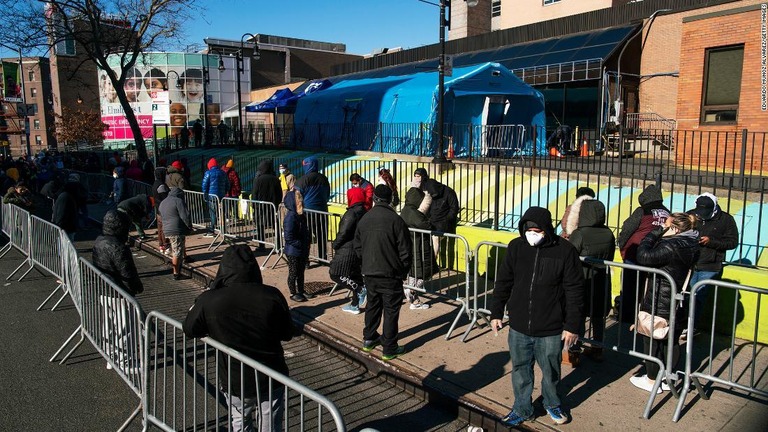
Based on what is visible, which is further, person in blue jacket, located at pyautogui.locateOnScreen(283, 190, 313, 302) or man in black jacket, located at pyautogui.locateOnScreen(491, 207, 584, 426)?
person in blue jacket, located at pyautogui.locateOnScreen(283, 190, 313, 302)

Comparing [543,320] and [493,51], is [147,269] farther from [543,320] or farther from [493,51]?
[493,51]

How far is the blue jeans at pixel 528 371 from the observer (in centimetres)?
433

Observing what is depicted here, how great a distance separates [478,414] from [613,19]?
22.8 meters

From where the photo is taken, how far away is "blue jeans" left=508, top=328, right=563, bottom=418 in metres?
4.33

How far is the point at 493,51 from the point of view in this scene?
90.9 feet

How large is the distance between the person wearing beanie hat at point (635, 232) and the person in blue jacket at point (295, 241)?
13.9ft

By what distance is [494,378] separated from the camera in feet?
17.4

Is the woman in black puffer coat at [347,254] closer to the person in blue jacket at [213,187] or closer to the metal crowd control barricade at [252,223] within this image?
the metal crowd control barricade at [252,223]

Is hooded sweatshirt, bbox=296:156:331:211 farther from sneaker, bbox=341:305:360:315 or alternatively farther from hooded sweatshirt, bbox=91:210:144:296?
hooded sweatshirt, bbox=91:210:144:296

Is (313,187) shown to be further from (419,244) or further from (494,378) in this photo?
(494,378)

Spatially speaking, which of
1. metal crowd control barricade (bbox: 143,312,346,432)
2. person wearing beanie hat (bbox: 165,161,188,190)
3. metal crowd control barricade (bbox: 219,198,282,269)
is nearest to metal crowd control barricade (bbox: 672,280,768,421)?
metal crowd control barricade (bbox: 143,312,346,432)

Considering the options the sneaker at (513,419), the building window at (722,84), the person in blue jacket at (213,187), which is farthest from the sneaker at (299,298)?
the building window at (722,84)

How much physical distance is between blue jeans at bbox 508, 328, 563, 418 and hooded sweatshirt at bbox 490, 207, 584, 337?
114 millimetres

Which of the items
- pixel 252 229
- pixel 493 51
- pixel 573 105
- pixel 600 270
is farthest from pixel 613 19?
pixel 600 270
